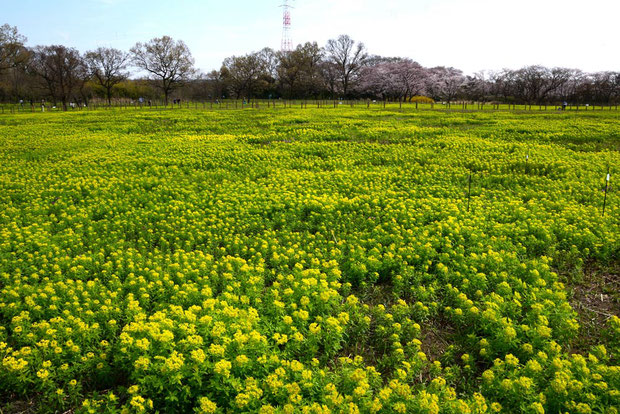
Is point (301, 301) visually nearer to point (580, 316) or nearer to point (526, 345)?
point (526, 345)

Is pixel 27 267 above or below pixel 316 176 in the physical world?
below

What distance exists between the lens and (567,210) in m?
9.66

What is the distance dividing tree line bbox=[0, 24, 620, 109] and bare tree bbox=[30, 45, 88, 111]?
0.17 meters

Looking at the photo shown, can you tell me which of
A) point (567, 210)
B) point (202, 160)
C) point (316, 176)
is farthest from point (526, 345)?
point (202, 160)

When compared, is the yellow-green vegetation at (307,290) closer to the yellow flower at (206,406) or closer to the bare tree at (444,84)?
the yellow flower at (206,406)

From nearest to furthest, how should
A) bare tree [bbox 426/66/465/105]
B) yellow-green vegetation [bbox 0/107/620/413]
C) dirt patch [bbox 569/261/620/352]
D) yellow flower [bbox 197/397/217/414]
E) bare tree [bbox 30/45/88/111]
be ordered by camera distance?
Answer: yellow flower [bbox 197/397/217/414] → yellow-green vegetation [bbox 0/107/620/413] → dirt patch [bbox 569/261/620/352] → bare tree [bbox 30/45/88/111] → bare tree [bbox 426/66/465/105]

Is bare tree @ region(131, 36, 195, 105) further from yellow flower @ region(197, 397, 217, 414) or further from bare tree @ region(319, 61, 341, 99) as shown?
yellow flower @ region(197, 397, 217, 414)

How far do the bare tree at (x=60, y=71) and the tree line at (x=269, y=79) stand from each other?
0.17m

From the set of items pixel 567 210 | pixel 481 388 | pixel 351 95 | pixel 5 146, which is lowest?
pixel 481 388

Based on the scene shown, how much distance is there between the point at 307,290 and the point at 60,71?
72.4 metres

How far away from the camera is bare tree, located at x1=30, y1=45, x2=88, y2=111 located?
63.3m

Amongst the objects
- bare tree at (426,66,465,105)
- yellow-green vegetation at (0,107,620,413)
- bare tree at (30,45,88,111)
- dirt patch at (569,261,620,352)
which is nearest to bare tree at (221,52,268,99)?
bare tree at (30,45,88,111)

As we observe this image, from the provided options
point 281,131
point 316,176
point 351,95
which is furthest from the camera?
point 351,95

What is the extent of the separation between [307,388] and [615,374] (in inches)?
141
